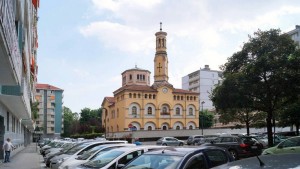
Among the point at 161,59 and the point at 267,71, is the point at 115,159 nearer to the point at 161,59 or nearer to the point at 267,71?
the point at 267,71

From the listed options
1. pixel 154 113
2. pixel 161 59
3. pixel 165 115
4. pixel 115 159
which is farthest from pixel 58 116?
pixel 115 159

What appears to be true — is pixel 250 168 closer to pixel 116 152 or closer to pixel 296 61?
pixel 116 152

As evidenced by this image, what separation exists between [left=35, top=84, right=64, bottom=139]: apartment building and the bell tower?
51.0 meters

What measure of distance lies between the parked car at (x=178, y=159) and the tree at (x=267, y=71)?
19.0 metres

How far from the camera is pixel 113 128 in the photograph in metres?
96.6

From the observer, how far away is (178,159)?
24.3 feet

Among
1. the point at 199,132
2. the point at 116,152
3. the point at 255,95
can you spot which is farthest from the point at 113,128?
the point at 116,152

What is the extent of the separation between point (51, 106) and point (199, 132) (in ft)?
234

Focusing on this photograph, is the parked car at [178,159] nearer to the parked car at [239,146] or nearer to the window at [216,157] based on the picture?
the window at [216,157]

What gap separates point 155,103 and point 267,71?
6341 cm

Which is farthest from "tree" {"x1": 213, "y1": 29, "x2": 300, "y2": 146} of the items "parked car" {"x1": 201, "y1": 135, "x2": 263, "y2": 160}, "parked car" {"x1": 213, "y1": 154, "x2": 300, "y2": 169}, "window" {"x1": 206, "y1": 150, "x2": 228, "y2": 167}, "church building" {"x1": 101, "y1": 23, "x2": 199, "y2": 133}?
"church building" {"x1": 101, "y1": 23, "x2": 199, "y2": 133}

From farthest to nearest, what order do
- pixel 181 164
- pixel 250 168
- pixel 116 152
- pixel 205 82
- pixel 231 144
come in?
1. pixel 205 82
2. pixel 231 144
3. pixel 116 152
4. pixel 181 164
5. pixel 250 168

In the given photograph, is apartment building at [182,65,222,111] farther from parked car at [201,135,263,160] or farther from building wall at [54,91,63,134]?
parked car at [201,135,263,160]

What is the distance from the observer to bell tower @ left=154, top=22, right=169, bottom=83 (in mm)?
93794
